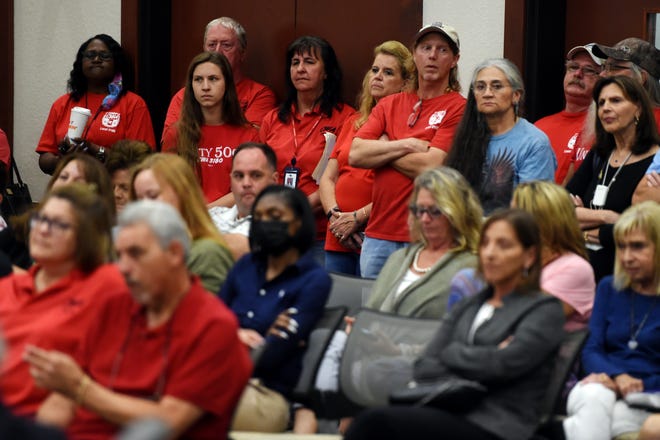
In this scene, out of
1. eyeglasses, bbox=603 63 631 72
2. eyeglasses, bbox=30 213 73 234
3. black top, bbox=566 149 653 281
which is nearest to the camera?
eyeglasses, bbox=30 213 73 234

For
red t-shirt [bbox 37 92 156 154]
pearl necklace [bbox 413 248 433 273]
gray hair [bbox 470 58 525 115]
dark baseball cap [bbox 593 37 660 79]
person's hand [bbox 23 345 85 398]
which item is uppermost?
dark baseball cap [bbox 593 37 660 79]

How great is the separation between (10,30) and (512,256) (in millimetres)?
6079

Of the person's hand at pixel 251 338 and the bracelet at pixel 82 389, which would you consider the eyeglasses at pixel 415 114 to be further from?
the bracelet at pixel 82 389

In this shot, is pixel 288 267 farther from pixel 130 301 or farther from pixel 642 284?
pixel 642 284

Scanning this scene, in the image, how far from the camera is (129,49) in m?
9.09

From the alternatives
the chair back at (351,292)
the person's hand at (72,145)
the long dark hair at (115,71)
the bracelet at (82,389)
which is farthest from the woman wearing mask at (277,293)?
the long dark hair at (115,71)

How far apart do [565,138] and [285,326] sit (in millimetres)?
2579

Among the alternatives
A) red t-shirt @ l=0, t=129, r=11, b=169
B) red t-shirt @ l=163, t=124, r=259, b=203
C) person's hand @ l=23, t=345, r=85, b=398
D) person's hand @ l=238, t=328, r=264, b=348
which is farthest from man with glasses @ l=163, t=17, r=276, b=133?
person's hand @ l=23, t=345, r=85, b=398

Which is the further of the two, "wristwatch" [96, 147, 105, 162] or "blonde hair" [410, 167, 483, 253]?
"wristwatch" [96, 147, 105, 162]

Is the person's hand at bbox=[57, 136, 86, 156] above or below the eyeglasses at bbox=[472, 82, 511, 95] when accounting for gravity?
below

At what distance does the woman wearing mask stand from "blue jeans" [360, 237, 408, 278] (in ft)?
5.24

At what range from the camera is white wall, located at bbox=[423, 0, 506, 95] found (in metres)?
7.52

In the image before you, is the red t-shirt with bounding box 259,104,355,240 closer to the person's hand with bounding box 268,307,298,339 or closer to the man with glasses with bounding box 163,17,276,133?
the man with glasses with bounding box 163,17,276,133

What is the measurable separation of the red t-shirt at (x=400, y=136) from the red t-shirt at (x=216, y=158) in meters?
0.92
